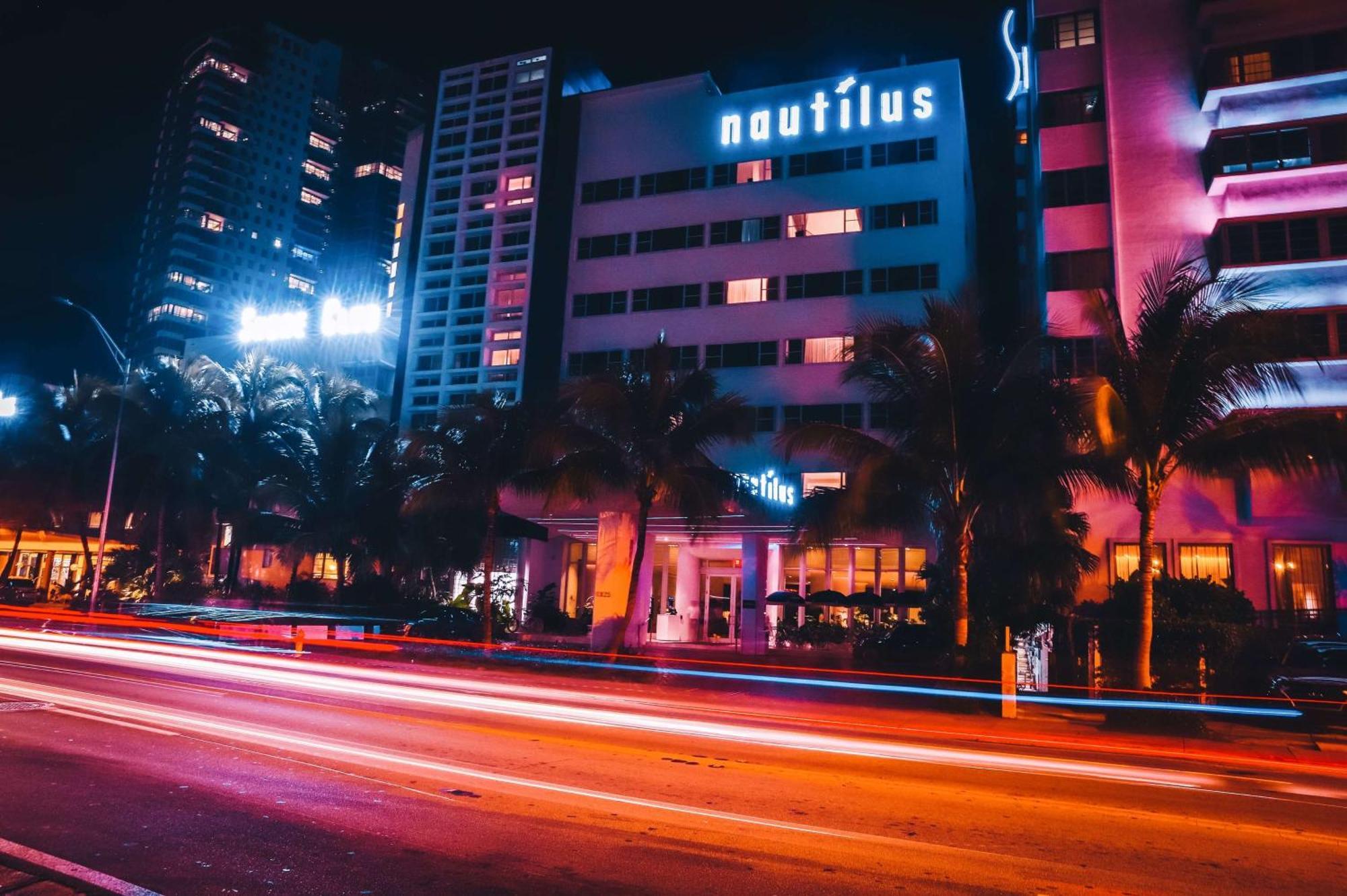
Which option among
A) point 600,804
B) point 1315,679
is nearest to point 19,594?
point 600,804

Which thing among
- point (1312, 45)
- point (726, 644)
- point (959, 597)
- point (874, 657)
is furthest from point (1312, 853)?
point (1312, 45)

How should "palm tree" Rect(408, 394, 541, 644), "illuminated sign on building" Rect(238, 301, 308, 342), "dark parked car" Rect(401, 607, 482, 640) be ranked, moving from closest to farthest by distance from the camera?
"palm tree" Rect(408, 394, 541, 644) < "dark parked car" Rect(401, 607, 482, 640) < "illuminated sign on building" Rect(238, 301, 308, 342)

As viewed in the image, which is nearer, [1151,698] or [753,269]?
[1151,698]

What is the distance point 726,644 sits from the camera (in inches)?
1448

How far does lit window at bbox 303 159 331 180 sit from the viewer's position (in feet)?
524

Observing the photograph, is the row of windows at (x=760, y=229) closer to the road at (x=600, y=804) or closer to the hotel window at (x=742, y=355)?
the hotel window at (x=742, y=355)

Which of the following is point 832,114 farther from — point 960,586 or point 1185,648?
point 1185,648

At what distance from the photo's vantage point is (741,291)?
45656 millimetres

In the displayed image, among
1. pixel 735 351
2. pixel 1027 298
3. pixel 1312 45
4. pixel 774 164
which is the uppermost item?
pixel 774 164

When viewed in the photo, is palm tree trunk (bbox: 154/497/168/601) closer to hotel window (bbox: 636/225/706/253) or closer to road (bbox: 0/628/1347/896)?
hotel window (bbox: 636/225/706/253)

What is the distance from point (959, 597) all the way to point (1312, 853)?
13.1 metres

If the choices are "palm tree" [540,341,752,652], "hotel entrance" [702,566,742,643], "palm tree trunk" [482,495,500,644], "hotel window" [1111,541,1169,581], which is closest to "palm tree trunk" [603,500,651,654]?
"palm tree" [540,341,752,652]

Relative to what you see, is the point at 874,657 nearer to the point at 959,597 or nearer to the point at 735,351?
the point at 959,597

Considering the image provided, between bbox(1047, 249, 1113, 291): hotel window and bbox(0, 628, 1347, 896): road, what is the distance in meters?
24.4
